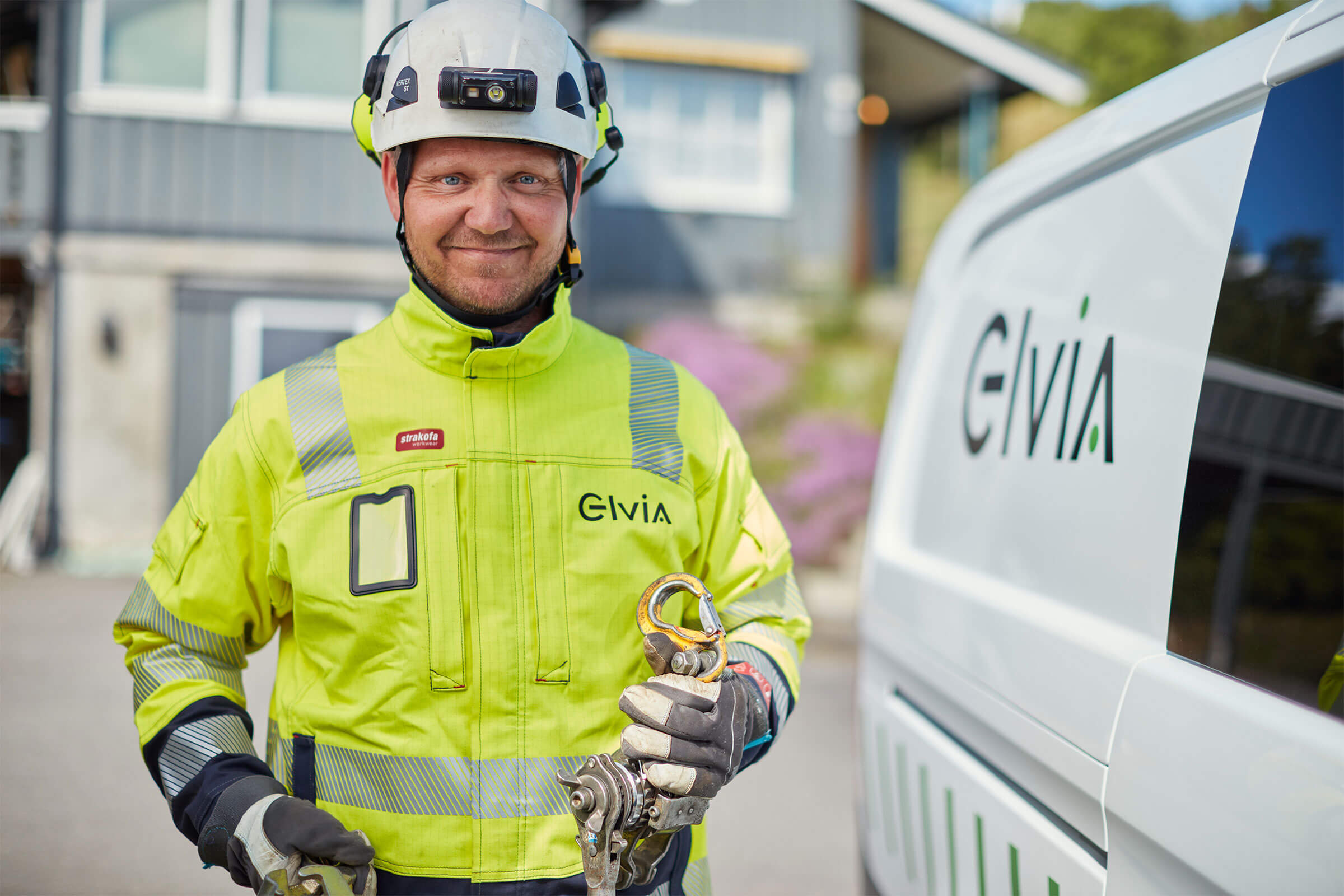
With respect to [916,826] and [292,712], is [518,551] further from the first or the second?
[916,826]

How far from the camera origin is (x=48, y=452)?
33.3ft

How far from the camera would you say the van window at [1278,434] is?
2.03 meters

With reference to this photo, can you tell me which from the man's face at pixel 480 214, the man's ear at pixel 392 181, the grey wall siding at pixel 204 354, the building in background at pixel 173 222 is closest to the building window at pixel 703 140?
the building in background at pixel 173 222

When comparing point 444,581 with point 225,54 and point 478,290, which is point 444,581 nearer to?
point 478,290

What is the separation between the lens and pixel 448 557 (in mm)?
1600

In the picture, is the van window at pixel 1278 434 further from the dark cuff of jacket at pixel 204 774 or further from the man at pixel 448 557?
the dark cuff of jacket at pixel 204 774

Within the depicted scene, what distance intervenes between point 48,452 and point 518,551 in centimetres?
1022

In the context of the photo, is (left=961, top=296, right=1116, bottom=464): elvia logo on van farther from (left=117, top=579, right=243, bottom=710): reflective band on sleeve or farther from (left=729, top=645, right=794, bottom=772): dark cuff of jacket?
(left=117, top=579, right=243, bottom=710): reflective band on sleeve

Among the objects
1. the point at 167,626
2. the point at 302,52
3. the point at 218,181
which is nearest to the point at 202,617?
the point at 167,626

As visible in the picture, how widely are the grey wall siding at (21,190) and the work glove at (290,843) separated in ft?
35.2

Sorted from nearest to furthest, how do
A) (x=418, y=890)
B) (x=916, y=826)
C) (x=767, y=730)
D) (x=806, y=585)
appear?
(x=418, y=890) → (x=767, y=730) → (x=916, y=826) → (x=806, y=585)

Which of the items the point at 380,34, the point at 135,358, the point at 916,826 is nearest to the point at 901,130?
the point at 380,34

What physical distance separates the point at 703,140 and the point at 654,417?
1157 cm

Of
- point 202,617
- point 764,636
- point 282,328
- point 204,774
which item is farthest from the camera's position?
point 282,328
